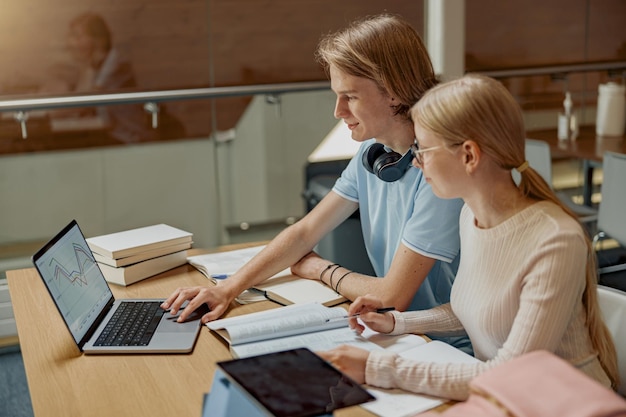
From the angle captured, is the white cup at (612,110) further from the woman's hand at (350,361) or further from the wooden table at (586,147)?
the woman's hand at (350,361)

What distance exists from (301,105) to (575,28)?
1699mm

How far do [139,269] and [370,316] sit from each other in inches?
29.2

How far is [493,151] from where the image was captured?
144cm

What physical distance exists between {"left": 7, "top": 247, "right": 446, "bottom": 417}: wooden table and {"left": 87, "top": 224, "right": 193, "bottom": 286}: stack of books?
24 centimetres

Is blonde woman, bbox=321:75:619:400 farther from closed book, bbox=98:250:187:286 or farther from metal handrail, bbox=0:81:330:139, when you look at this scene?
metal handrail, bbox=0:81:330:139

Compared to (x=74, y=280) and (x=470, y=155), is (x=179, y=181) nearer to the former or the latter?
(x=74, y=280)

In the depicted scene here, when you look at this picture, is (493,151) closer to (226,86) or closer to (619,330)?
(619,330)

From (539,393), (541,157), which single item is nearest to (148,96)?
(541,157)

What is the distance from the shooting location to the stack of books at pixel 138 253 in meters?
2.07

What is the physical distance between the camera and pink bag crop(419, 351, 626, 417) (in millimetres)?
1037

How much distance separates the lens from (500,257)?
148 centimetres

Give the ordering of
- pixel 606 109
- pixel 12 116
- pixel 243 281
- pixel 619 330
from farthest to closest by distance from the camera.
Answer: pixel 606 109, pixel 12 116, pixel 243 281, pixel 619 330

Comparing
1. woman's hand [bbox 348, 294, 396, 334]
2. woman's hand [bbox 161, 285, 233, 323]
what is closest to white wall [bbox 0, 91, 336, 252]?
woman's hand [bbox 161, 285, 233, 323]

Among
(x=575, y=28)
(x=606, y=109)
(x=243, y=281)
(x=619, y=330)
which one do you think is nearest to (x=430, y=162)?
(x=619, y=330)
